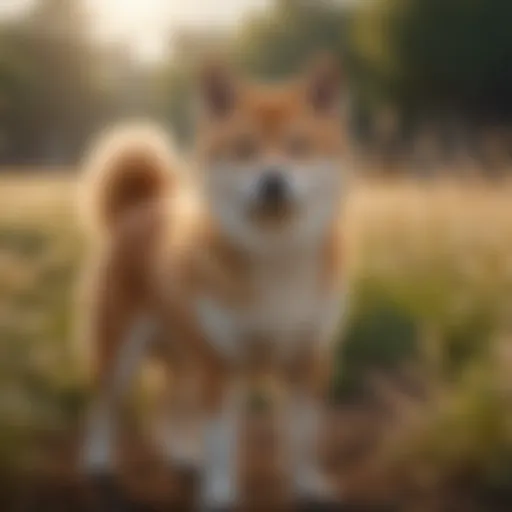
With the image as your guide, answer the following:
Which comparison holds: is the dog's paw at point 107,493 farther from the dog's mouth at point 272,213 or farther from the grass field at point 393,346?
the dog's mouth at point 272,213

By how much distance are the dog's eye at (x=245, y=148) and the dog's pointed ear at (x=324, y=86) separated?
0.09m

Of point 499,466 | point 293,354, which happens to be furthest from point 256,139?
point 499,466

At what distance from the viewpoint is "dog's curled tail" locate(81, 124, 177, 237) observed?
1317 millimetres

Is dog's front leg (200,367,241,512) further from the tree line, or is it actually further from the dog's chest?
the tree line

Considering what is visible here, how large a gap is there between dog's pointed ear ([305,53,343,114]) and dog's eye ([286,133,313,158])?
5 centimetres

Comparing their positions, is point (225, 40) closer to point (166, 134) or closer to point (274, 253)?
point (166, 134)

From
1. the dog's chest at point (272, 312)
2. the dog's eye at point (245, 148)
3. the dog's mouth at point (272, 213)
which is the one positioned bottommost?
the dog's chest at point (272, 312)

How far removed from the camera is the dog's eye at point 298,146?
125 cm

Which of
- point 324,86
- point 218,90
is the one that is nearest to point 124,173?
point 218,90

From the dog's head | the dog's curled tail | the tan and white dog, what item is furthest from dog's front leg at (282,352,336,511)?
the dog's curled tail

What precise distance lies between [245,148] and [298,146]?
0.06 meters

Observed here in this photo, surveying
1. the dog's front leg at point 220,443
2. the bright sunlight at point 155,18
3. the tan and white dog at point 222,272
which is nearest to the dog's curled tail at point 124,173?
the tan and white dog at point 222,272

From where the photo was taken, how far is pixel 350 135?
1.30 metres

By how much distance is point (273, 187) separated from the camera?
1233 mm
